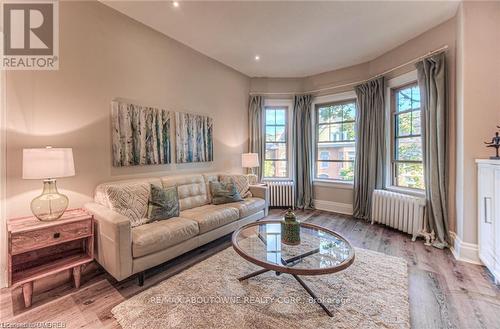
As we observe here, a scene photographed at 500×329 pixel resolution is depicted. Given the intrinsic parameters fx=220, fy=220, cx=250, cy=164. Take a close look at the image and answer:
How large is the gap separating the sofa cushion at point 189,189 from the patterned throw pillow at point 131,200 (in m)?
0.38

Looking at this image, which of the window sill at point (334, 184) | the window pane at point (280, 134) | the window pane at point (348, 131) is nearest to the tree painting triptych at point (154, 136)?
the window pane at point (280, 134)

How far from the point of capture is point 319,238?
2.23m

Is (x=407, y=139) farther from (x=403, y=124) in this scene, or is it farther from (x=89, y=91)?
(x=89, y=91)

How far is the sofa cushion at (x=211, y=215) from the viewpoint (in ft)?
8.72

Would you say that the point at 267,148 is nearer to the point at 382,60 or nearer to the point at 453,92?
the point at 382,60

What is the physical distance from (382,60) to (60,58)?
181 inches

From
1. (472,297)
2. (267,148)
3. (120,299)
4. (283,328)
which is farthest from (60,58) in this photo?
(472,297)

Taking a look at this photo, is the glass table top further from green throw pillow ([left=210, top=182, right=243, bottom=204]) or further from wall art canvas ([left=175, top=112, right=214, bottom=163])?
wall art canvas ([left=175, top=112, right=214, bottom=163])

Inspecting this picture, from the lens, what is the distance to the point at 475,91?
249cm

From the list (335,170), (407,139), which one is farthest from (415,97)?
(335,170)

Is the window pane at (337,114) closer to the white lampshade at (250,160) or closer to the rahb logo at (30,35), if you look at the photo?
the white lampshade at (250,160)

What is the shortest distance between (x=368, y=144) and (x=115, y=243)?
4.08 meters

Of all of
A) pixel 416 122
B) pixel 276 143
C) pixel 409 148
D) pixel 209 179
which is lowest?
pixel 209 179

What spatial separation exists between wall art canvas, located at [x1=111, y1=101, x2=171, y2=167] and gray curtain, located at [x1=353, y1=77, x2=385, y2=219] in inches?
133
